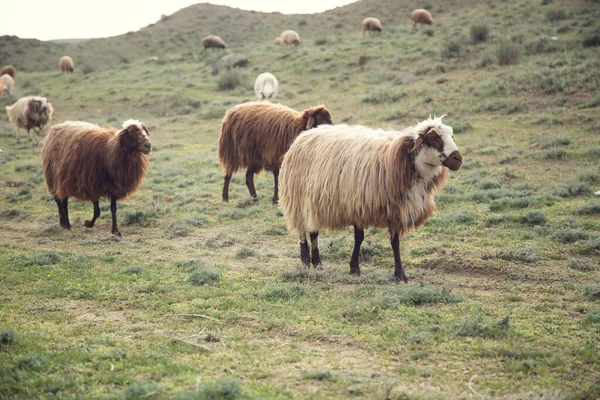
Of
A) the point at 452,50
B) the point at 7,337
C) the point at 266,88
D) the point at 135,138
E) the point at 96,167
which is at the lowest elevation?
the point at 7,337

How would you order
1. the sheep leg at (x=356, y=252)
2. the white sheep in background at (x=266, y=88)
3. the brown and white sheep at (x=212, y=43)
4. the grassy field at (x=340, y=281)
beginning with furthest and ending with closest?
the brown and white sheep at (x=212, y=43)
the white sheep in background at (x=266, y=88)
the sheep leg at (x=356, y=252)
the grassy field at (x=340, y=281)

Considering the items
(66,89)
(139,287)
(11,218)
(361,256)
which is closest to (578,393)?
(361,256)

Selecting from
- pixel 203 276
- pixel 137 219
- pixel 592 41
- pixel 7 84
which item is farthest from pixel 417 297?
pixel 7 84

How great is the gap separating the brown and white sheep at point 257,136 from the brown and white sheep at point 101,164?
2983 millimetres

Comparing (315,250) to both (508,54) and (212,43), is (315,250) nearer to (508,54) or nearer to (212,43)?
(508,54)

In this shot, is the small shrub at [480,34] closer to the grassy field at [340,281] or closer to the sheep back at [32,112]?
the grassy field at [340,281]

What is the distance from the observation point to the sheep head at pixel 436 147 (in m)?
7.66

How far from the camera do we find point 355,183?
27.1 feet

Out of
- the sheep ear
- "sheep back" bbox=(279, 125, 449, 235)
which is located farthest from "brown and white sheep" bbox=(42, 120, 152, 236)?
the sheep ear

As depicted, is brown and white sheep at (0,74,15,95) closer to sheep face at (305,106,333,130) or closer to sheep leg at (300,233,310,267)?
sheep face at (305,106,333,130)

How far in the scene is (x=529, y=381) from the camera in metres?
4.99

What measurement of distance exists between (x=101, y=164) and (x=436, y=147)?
7480 millimetres

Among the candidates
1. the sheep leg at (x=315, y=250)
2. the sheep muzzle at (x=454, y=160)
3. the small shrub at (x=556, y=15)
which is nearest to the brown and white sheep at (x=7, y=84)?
the small shrub at (x=556, y=15)

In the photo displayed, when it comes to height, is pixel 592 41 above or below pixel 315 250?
above
